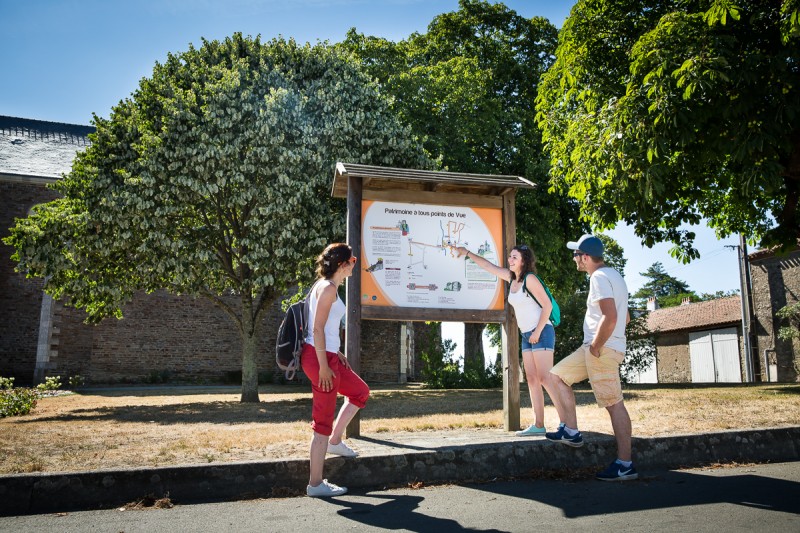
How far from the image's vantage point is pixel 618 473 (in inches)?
192

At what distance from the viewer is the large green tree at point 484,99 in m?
20.1

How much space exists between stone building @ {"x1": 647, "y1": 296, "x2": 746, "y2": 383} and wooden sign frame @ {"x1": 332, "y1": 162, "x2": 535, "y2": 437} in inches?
1034

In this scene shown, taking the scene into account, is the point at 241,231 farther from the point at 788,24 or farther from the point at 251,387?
the point at 788,24

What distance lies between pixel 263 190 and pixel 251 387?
5.07 meters

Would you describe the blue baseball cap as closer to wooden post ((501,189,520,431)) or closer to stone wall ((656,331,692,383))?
wooden post ((501,189,520,431))

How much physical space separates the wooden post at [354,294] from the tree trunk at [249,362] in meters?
9.02

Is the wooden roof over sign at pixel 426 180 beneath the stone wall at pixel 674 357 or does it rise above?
above

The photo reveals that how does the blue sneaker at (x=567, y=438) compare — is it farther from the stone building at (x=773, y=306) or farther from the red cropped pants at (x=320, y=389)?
the stone building at (x=773, y=306)

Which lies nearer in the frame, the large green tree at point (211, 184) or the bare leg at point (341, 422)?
the bare leg at point (341, 422)

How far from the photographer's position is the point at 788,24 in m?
9.00

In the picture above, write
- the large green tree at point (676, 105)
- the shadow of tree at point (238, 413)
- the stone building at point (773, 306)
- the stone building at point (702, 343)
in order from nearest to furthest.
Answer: the large green tree at point (676, 105)
the shadow of tree at point (238, 413)
the stone building at point (773, 306)
the stone building at point (702, 343)

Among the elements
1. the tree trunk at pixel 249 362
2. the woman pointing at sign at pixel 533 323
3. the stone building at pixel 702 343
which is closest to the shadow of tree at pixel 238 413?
the tree trunk at pixel 249 362

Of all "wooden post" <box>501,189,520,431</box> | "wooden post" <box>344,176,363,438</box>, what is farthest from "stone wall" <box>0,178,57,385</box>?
"wooden post" <box>501,189,520,431</box>

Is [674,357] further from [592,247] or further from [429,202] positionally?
[592,247]
